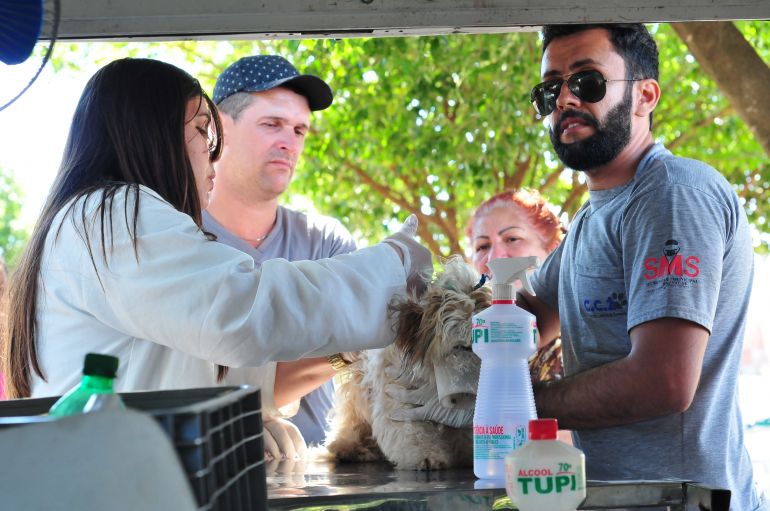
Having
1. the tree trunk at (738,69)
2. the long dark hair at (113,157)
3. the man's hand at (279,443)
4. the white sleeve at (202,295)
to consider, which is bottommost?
the man's hand at (279,443)

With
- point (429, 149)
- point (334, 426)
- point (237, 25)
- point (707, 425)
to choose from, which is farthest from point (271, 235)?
point (429, 149)

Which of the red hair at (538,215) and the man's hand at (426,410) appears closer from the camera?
the man's hand at (426,410)

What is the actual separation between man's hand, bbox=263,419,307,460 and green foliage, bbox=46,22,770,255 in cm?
534

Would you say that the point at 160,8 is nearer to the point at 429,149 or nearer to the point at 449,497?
the point at 449,497

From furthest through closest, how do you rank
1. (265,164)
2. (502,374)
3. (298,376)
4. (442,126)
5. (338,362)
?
(442,126), (265,164), (298,376), (338,362), (502,374)

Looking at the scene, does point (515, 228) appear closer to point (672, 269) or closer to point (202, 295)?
point (672, 269)

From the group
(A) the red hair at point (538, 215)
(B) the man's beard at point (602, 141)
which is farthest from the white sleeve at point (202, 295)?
(A) the red hair at point (538, 215)

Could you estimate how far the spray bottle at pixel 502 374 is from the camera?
7.48ft

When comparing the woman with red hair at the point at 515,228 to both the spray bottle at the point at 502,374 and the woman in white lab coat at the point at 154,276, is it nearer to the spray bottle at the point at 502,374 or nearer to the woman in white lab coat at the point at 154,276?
the woman in white lab coat at the point at 154,276

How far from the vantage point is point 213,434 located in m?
1.38

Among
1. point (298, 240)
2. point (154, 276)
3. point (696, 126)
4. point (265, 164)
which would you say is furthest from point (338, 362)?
point (696, 126)

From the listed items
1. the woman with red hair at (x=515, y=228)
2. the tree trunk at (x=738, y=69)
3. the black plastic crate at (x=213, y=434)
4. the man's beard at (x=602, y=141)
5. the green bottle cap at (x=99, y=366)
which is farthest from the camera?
the tree trunk at (x=738, y=69)

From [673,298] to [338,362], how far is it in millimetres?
1061

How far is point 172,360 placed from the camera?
2465mm
